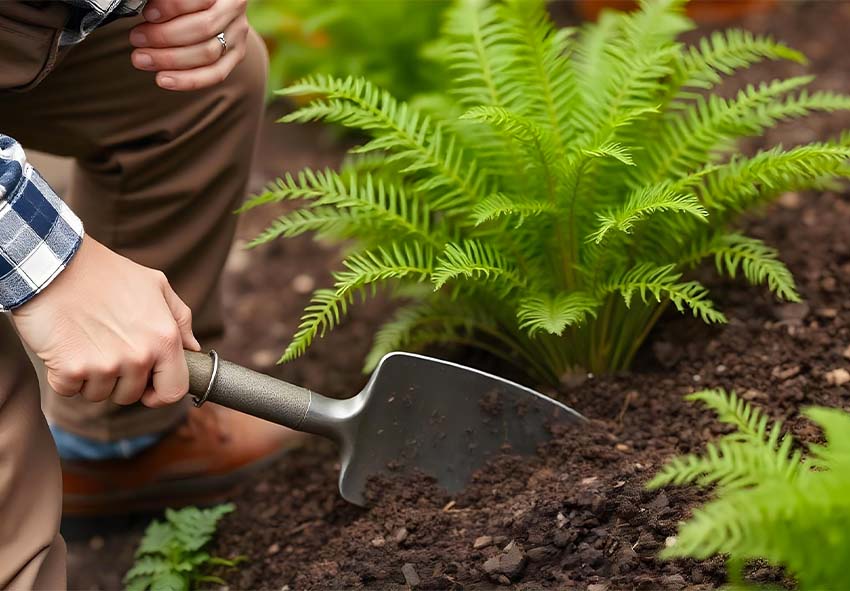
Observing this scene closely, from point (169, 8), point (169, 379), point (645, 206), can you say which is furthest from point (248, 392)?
point (645, 206)

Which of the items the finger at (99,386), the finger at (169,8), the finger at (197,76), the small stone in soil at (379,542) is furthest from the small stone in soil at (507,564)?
the finger at (169,8)

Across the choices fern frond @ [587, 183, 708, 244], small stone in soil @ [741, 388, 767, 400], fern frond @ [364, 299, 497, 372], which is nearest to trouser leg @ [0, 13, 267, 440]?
fern frond @ [364, 299, 497, 372]

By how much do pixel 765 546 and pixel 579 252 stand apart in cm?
A: 102

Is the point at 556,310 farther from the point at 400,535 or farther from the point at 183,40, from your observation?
the point at 183,40

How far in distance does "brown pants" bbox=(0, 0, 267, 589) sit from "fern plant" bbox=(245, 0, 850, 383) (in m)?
0.18

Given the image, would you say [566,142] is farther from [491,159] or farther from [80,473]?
[80,473]

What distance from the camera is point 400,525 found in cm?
198

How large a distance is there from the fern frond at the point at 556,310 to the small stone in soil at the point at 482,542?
44 cm

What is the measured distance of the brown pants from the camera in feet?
5.89

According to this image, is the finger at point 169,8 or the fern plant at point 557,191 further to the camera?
the fern plant at point 557,191

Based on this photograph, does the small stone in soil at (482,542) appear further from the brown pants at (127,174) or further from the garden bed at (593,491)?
the brown pants at (127,174)

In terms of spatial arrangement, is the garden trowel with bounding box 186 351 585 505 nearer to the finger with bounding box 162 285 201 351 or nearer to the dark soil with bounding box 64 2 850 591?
the dark soil with bounding box 64 2 850 591

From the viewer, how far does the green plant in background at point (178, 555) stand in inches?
84.8

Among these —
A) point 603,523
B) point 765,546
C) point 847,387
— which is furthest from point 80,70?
point 847,387
